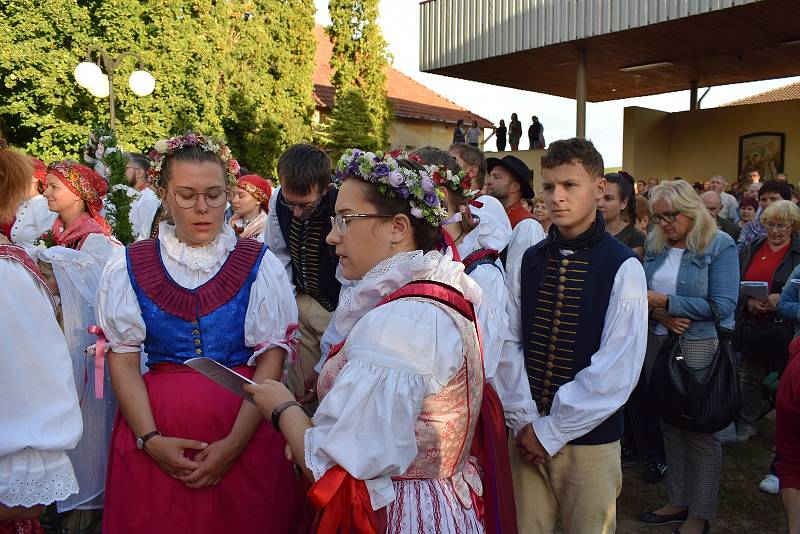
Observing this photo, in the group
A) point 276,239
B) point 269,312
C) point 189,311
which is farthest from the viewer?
point 276,239

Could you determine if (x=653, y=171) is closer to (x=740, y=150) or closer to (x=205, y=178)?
(x=740, y=150)

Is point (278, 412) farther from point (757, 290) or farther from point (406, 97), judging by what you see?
point (406, 97)

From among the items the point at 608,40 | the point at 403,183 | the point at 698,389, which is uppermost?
the point at 608,40

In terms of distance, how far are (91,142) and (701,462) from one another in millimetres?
4454

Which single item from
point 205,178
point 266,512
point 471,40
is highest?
point 471,40

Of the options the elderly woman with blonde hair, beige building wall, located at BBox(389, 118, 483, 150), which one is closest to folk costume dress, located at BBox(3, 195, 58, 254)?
A: the elderly woman with blonde hair

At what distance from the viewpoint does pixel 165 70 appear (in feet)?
52.3

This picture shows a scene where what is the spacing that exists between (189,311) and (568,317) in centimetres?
162

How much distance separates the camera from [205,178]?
2605mm

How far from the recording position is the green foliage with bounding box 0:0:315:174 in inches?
559

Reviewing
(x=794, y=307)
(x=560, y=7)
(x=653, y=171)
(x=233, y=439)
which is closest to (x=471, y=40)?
(x=560, y=7)

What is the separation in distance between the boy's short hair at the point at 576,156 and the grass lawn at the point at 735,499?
2500mm

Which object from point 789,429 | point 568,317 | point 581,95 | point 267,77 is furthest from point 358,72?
point 789,429

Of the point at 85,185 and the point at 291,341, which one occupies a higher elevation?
the point at 85,185
